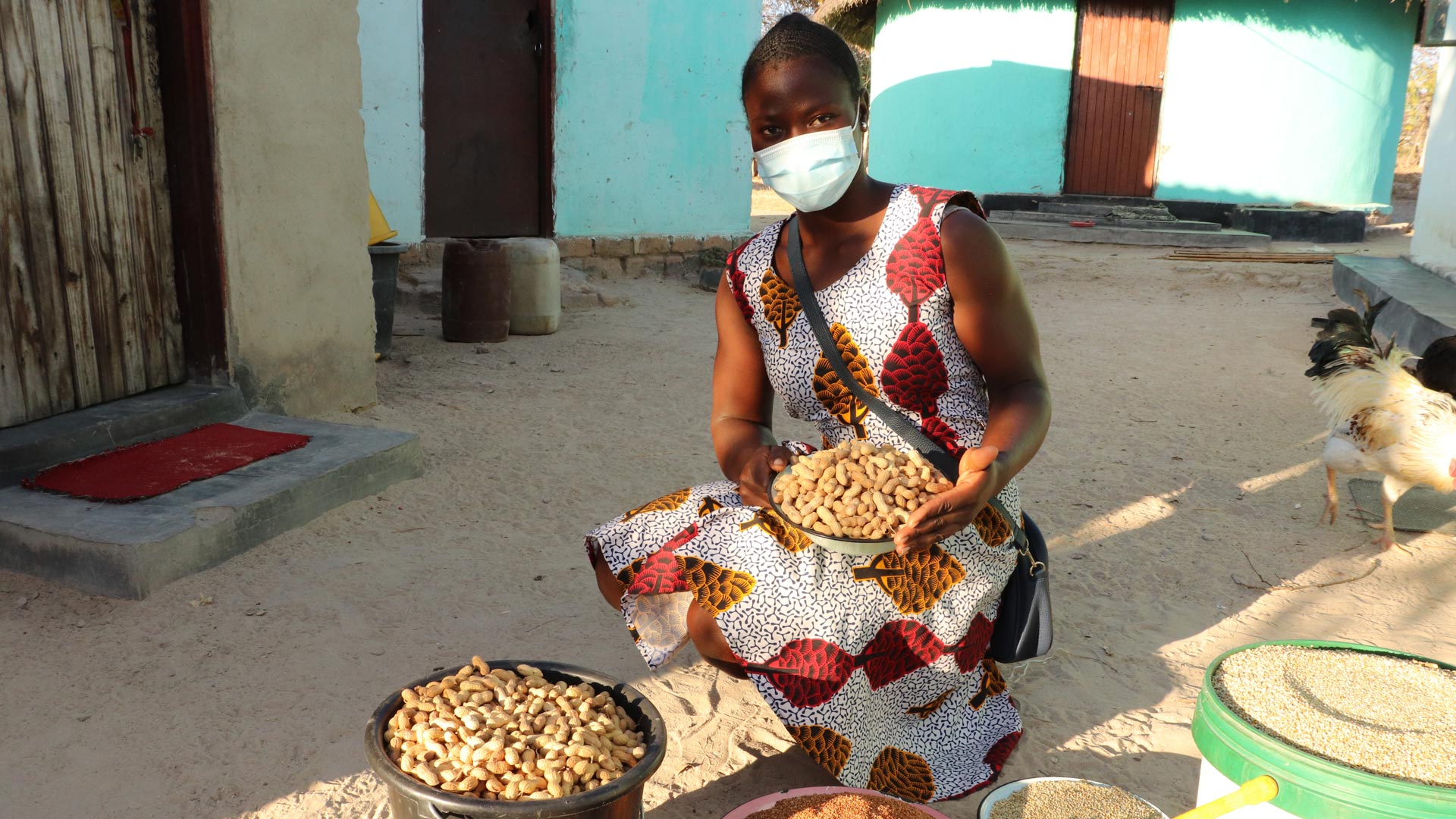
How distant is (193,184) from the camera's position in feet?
13.3

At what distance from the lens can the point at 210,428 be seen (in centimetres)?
401

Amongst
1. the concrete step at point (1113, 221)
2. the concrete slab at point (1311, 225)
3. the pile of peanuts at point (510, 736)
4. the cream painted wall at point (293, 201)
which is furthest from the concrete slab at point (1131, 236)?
the pile of peanuts at point (510, 736)

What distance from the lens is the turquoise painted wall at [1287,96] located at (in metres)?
12.7

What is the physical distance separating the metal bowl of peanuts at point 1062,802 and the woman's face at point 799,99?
135 cm

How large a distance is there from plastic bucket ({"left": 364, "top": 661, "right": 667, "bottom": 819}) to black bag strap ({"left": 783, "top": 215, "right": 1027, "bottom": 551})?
2.54 ft

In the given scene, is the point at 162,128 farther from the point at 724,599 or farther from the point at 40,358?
the point at 724,599

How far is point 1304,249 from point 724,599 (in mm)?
11273

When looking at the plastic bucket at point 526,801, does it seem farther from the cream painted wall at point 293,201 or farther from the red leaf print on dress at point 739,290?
the cream painted wall at point 293,201

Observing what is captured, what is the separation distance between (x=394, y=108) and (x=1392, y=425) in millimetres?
6473

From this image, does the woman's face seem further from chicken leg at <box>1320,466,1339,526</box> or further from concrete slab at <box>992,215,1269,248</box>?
concrete slab at <box>992,215,1269,248</box>

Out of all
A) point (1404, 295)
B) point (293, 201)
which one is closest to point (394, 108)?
point (293, 201)

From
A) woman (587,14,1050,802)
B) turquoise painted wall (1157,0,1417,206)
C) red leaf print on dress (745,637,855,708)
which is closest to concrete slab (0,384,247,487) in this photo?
woman (587,14,1050,802)

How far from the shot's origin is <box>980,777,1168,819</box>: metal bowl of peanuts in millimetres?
1906

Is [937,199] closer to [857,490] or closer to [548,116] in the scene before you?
[857,490]
